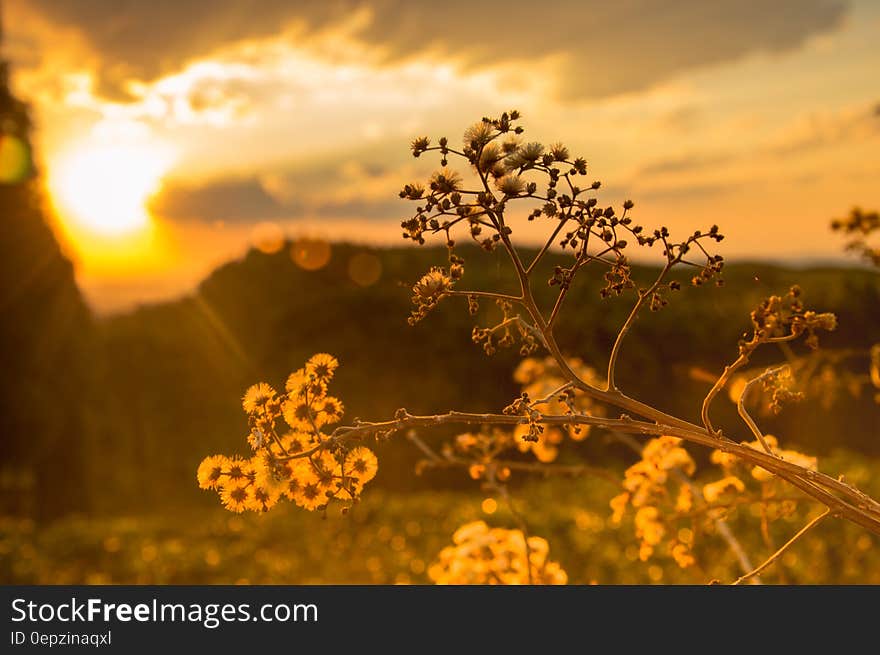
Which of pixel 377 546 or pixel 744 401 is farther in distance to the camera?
pixel 377 546

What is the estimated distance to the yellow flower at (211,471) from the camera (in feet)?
3.99

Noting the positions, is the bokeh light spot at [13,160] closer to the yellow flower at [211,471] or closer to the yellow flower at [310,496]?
the yellow flower at [211,471]

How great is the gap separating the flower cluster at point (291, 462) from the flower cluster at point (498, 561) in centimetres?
129

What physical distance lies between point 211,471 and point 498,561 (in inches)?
57.8

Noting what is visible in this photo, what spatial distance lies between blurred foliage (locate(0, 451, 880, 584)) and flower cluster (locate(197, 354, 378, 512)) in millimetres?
4277

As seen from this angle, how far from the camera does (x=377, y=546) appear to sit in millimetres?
6426

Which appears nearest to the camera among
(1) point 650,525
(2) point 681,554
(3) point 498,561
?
(2) point 681,554

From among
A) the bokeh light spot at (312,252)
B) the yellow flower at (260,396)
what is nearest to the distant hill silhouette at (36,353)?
the bokeh light spot at (312,252)

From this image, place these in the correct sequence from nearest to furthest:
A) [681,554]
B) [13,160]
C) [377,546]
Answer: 1. [681,554]
2. [377,546]
3. [13,160]

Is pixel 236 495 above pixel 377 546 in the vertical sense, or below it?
below

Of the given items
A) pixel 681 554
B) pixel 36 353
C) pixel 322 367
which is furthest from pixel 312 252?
pixel 322 367

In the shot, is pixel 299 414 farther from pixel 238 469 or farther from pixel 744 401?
pixel 744 401

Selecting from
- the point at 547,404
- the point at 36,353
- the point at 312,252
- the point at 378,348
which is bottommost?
the point at 547,404

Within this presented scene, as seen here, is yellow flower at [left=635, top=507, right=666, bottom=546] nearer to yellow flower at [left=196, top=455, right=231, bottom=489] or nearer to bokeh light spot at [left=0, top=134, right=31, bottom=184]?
yellow flower at [left=196, top=455, right=231, bottom=489]
